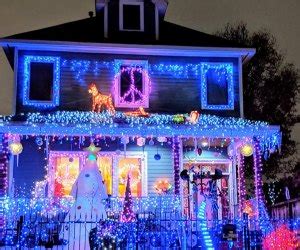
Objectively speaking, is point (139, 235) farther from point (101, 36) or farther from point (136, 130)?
point (101, 36)

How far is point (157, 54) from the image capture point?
20.5m

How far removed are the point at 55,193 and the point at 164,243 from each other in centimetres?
573

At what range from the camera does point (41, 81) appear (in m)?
19.8

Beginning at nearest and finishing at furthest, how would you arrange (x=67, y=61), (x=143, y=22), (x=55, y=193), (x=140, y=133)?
(x=140, y=133) → (x=55, y=193) → (x=67, y=61) → (x=143, y=22)

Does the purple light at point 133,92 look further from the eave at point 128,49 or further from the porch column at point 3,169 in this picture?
the porch column at point 3,169

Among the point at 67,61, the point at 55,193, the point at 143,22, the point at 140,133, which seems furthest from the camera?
the point at 143,22

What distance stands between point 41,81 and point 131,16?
14.5 feet

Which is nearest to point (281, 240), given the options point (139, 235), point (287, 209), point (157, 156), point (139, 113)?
point (139, 235)

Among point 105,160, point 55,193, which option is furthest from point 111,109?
point 55,193

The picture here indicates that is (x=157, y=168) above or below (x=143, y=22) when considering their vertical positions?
below

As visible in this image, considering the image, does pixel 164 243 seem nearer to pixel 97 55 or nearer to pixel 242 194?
pixel 242 194

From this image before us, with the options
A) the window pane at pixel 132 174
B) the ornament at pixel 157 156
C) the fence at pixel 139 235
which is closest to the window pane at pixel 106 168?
the window pane at pixel 132 174

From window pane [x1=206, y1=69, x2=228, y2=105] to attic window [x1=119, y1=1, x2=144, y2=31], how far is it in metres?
3.24

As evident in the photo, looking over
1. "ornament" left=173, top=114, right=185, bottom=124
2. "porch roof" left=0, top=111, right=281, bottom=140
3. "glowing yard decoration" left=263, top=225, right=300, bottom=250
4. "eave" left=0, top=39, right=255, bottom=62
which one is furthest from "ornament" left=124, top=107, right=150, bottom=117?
"glowing yard decoration" left=263, top=225, right=300, bottom=250
